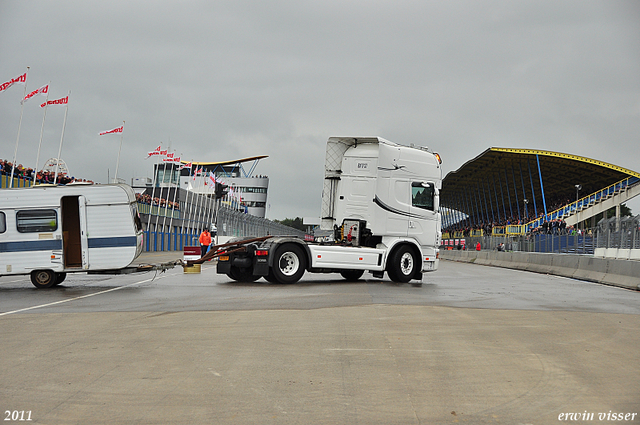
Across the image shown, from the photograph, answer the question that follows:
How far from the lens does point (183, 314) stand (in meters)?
10.1

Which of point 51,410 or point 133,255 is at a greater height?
point 133,255

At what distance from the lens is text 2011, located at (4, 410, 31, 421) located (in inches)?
182

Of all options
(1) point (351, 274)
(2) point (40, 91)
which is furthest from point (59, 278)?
(2) point (40, 91)

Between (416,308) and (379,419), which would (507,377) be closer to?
(379,419)

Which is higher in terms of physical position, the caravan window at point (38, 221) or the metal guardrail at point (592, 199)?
the metal guardrail at point (592, 199)

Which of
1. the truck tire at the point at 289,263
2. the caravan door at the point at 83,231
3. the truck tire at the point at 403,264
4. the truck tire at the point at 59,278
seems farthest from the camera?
the truck tire at the point at 403,264

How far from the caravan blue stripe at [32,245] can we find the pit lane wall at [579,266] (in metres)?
15.2

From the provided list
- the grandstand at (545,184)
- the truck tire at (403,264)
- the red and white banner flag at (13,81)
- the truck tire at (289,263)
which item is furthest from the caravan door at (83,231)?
the grandstand at (545,184)

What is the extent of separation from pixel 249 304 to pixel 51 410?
269 inches

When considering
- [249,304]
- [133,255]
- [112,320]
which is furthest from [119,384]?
[133,255]

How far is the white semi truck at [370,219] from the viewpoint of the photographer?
1714cm

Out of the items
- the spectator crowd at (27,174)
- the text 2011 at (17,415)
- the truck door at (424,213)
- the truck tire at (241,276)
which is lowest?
the text 2011 at (17,415)

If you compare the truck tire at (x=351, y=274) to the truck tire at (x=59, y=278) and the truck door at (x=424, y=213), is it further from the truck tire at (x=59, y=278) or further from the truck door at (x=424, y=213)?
the truck tire at (x=59, y=278)

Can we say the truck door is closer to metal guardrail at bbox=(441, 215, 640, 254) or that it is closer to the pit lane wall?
the pit lane wall
